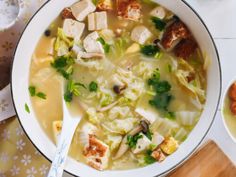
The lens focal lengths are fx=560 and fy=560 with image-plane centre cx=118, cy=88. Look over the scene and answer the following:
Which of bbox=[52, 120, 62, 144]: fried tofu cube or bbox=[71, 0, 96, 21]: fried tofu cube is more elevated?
bbox=[71, 0, 96, 21]: fried tofu cube

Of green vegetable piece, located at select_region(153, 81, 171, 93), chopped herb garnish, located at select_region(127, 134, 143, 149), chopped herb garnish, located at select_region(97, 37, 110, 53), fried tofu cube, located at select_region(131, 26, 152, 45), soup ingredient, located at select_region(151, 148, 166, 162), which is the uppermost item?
fried tofu cube, located at select_region(131, 26, 152, 45)

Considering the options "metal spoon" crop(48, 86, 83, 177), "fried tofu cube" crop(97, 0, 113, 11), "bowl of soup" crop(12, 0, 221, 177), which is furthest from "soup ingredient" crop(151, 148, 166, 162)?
"fried tofu cube" crop(97, 0, 113, 11)

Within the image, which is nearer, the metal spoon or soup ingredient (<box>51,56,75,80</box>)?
the metal spoon

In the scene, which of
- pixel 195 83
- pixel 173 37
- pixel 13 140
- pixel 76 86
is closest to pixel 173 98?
pixel 195 83

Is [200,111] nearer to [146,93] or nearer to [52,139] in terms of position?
[146,93]

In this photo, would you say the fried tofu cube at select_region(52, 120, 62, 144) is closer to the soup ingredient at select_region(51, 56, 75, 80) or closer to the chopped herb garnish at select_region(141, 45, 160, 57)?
the soup ingredient at select_region(51, 56, 75, 80)

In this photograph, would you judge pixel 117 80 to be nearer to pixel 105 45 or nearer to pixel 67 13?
pixel 105 45
